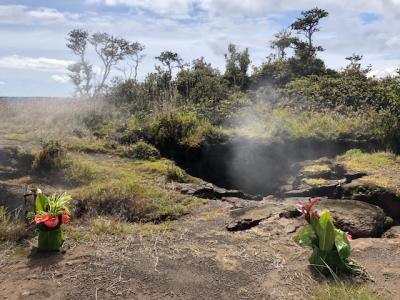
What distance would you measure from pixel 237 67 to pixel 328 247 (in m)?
15.1

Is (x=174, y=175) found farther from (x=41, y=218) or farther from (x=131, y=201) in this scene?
(x=41, y=218)

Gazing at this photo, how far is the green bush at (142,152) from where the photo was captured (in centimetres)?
908

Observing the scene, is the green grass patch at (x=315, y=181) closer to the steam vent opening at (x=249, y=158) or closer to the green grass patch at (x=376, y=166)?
the green grass patch at (x=376, y=166)

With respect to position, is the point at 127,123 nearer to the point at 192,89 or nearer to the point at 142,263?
the point at 192,89

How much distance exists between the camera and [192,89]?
564 inches

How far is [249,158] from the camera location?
32.1ft

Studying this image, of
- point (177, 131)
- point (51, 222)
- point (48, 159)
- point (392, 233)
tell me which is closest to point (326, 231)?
point (392, 233)

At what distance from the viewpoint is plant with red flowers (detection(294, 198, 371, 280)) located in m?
4.16

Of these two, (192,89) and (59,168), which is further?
(192,89)

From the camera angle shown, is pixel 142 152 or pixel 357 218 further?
pixel 142 152

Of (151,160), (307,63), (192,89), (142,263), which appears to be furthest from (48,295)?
(307,63)

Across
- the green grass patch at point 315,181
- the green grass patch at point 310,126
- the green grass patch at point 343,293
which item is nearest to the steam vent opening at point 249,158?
the green grass patch at point 310,126

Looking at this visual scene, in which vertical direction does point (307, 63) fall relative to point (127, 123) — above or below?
above

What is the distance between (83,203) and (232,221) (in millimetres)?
1921
